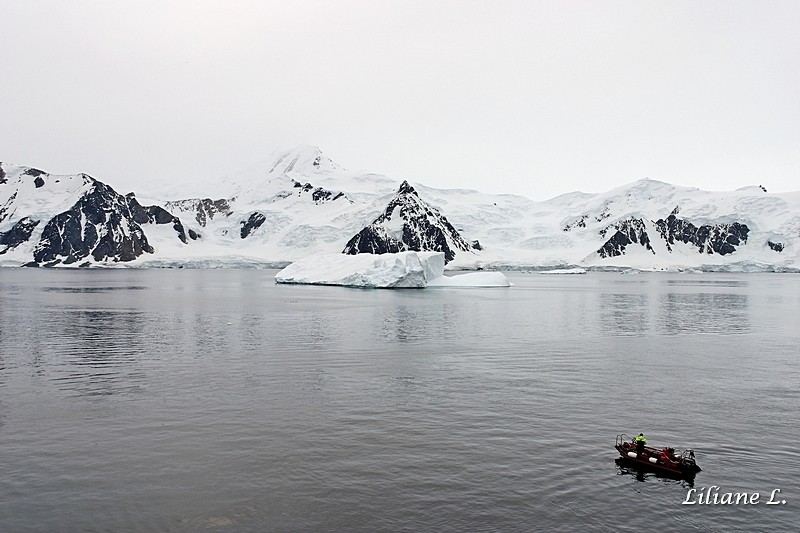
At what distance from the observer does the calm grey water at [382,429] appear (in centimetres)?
1521

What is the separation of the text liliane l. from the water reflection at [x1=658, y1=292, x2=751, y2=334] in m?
36.7

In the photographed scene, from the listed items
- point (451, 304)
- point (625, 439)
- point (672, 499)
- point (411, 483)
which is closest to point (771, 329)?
point (451, 304)

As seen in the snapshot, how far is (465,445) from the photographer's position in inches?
786

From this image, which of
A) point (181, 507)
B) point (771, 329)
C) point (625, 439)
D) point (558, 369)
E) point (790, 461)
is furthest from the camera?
point (771, 329)

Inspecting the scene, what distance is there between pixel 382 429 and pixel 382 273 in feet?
289

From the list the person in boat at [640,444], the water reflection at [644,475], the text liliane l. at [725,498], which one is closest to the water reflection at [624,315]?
the person in boat at [640,444]

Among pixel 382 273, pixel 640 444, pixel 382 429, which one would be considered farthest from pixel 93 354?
pixel 382 273

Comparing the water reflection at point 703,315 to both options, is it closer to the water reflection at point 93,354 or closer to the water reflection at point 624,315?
the water reflection at point 624,315

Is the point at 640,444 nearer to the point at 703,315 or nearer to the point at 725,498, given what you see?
the point at 725,498

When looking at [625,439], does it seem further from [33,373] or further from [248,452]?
[33,373]

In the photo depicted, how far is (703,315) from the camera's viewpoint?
2598 inches

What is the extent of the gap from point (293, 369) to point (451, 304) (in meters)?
47.0

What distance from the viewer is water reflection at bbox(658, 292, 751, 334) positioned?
174 ft

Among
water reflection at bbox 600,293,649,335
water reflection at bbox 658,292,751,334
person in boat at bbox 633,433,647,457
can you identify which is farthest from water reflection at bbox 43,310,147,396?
water reflection at bbox 658,292,751,334
